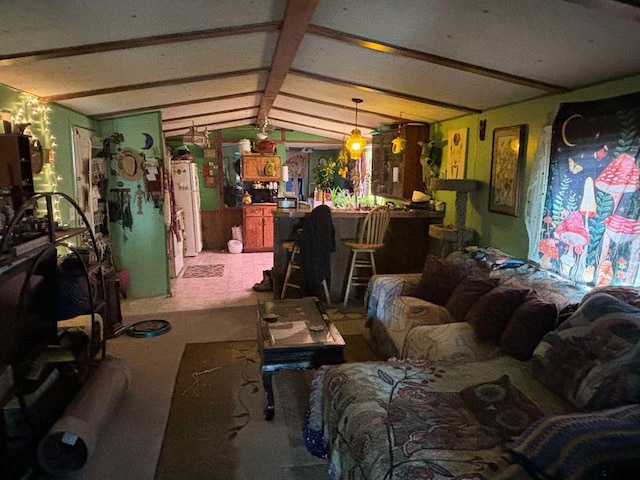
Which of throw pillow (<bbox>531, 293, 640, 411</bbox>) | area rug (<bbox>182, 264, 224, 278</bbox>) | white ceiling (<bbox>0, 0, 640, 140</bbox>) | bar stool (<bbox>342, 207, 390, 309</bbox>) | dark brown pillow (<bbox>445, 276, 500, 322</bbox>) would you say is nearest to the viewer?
throw pillow (<bbox>531, 293, 640, 411</bbox>)

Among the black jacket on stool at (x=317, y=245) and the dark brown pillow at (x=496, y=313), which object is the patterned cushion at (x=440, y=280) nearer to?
the dark brown pillow at (x=496, y=313)

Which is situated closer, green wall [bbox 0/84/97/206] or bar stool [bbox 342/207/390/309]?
green wall [bbox 0/84/97/206]

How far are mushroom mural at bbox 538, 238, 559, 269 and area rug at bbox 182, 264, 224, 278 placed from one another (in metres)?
4.35

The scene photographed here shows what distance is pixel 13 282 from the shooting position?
2.31 meters

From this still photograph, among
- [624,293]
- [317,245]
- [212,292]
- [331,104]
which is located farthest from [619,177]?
[212,292]

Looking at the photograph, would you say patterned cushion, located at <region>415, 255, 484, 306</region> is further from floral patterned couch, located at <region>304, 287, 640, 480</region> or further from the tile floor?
the tile floor

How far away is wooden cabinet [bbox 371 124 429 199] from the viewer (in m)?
5.34

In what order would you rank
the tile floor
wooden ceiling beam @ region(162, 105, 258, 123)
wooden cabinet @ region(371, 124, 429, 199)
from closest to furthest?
the tile floor, wooden cabinet @ region(371, 124, 429, 199), wooden ceiling beam @ region(162, 105, 258, 123)

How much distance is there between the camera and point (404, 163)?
5422 mm

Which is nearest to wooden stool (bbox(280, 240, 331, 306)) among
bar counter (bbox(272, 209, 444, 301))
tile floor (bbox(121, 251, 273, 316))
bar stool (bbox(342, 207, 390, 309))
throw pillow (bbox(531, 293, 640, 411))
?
bar counter (bbox(272, 209, 444, 301))

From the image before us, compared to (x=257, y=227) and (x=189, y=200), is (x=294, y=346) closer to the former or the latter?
(x=189, y=200)

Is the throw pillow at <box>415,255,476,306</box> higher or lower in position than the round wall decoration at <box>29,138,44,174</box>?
lower

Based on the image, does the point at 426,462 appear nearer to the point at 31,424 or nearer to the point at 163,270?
the point at 31,424

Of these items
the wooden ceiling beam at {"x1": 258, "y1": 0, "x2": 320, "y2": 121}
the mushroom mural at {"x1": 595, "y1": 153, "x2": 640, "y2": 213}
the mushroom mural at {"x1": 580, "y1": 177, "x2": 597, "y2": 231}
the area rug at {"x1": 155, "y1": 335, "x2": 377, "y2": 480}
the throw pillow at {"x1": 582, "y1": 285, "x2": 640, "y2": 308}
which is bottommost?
the area rug at {"x1": 155, "y1": 335, "x2": 377, "y2": 480}
